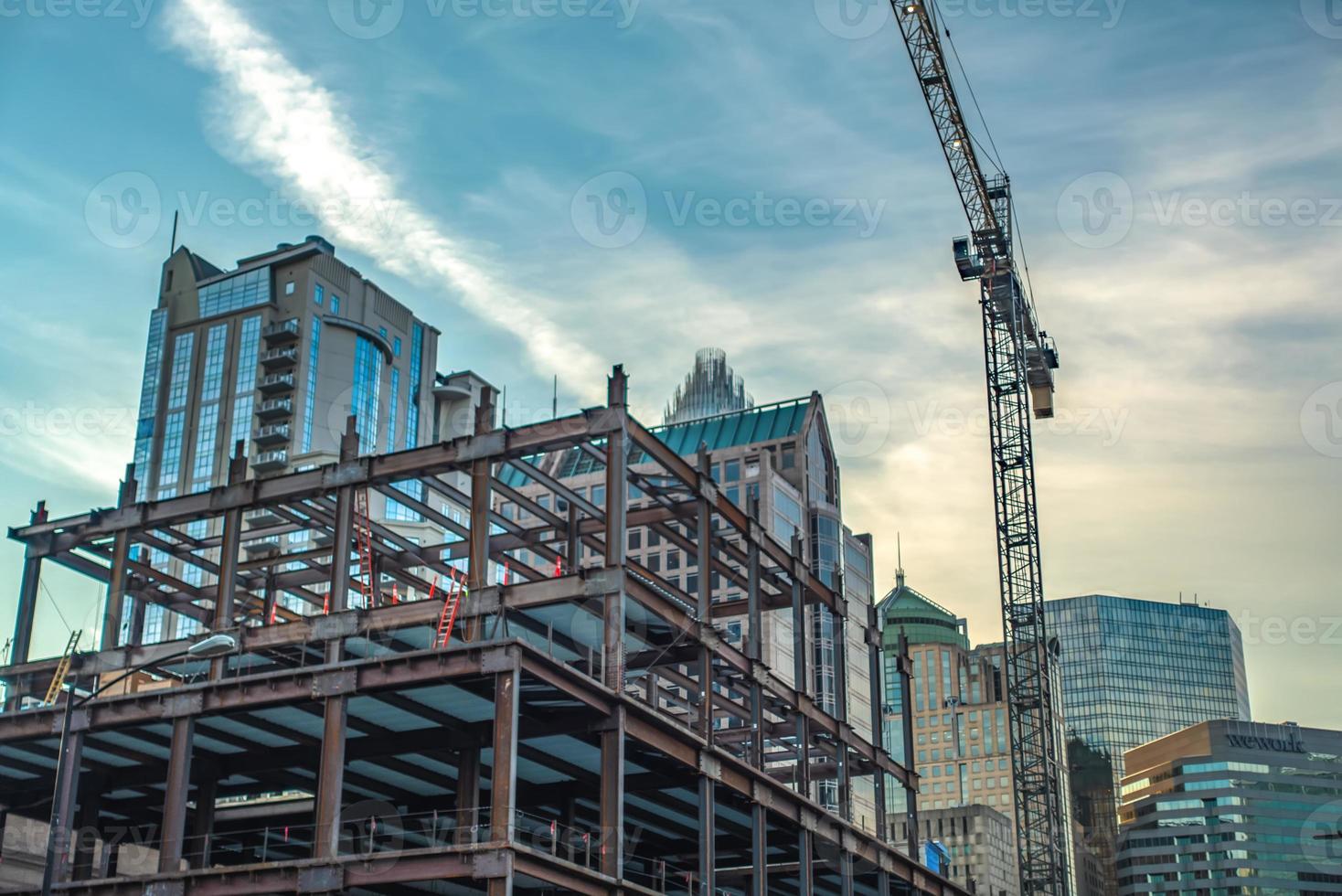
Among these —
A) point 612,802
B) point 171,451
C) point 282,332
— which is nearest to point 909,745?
point 612,802

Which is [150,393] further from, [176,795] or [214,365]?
[176,795]

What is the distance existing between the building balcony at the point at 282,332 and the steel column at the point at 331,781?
338 feet

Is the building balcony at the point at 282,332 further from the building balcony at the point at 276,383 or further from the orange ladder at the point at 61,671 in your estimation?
the orange ladder at the point at 61,671

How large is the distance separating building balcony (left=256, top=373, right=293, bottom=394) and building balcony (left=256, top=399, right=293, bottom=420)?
1080mm

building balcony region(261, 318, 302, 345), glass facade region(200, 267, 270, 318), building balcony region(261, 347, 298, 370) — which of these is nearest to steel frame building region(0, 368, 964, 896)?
building balcony region(261, 347, 298, 370)

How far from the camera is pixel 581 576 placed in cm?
4456

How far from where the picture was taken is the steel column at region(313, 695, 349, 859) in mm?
40312

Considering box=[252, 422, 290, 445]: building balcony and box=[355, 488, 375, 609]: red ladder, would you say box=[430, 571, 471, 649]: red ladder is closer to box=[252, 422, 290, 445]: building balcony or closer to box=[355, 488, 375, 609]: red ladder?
box=[355, 488, 375, 609]: red ladder

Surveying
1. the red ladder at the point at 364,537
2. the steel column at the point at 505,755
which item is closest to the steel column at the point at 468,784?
the red ladder at the point at 364,537

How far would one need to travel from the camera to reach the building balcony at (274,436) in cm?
13950

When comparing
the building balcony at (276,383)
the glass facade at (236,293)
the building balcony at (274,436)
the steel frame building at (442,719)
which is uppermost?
the glass facade at (236,293)

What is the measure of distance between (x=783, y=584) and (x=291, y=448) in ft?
281

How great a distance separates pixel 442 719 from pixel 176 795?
8079 mm

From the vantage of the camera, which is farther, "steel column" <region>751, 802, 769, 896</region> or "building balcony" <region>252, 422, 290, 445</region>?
"building balcony" <region>252, 422, 290, 445</region>
